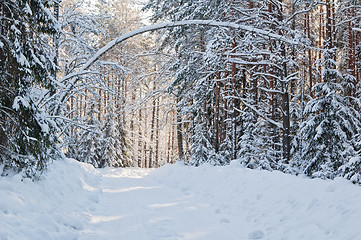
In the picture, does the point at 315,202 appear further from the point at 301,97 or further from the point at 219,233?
the point at 301,97

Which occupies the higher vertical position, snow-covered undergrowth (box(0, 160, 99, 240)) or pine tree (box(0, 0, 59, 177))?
pine tree (box(0, 0, 59, 177))

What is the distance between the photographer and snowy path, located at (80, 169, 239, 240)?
5.18 metres

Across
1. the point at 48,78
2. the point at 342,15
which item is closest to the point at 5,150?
the point at 48,78

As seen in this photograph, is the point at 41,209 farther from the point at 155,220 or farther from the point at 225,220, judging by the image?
the point at 225,220

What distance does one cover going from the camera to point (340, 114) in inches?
422

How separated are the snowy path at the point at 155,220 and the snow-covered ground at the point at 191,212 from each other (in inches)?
0.7

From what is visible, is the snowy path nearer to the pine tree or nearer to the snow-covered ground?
the snow-covered ground

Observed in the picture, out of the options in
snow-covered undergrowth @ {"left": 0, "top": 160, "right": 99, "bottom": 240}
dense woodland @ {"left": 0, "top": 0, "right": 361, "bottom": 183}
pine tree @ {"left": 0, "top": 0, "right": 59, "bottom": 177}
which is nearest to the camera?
snow-covered undergrowth @ {"left": 0, "top": 160, "right": 99, "bottom": 240}

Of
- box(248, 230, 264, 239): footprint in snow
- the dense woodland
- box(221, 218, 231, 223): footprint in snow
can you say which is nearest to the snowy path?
box(221, 218, 231, 223): footprint in snow

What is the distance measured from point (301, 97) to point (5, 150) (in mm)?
17610

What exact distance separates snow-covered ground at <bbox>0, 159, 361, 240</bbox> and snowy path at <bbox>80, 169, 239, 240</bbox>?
18 mm

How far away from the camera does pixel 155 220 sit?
6.09 metres

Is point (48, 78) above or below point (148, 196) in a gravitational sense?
above

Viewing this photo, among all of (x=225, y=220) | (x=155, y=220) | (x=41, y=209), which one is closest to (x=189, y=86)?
(x=225, y=220)
